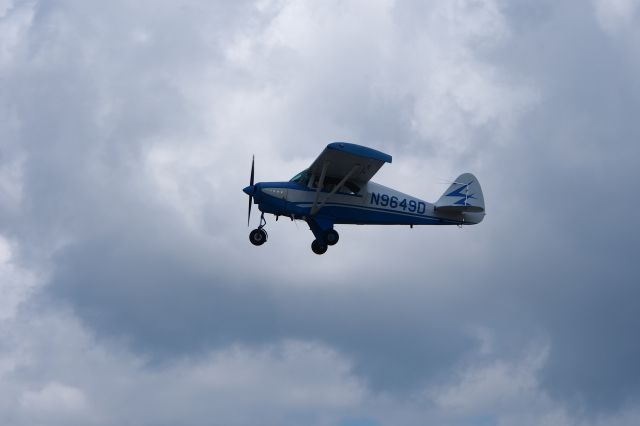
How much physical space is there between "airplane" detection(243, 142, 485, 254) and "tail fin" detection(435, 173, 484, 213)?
0.05 m

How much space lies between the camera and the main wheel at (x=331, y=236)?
1341 inches

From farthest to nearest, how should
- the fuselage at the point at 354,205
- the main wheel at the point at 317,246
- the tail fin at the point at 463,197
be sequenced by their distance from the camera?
the tail fin at the point at 463,197
the main wheel at the point at 317,246
the fuselage at the point at 354,205

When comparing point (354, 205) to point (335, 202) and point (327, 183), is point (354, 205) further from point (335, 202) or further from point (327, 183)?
point (327, 183)

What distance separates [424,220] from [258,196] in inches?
231

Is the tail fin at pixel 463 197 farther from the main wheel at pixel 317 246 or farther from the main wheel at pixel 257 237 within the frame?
the main wheel at pixel 257 237

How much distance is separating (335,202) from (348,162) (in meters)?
1.84

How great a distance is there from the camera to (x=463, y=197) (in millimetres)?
35656

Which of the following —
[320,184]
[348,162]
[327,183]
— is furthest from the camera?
[327,183]

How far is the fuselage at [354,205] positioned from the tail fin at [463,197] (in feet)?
0.92

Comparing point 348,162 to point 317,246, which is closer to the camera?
point 348,162

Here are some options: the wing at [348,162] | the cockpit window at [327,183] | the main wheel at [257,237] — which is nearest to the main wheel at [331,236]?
the cockpit window at [327,183]

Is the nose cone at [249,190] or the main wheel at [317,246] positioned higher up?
the nose cone at [249,190]

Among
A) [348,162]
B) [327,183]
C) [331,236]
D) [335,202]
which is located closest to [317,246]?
[331,236]

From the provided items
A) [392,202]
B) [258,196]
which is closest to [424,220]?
[392,202]
